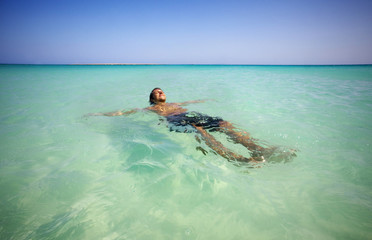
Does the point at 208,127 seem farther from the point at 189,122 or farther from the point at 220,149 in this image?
the point at 220,149

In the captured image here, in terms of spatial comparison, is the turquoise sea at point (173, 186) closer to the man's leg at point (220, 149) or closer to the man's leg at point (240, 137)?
the man's leg at point (220, 149)

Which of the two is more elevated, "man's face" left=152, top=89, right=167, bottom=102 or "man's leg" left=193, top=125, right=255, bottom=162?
"man's face" left=152, top=89, right=167, bottom=102

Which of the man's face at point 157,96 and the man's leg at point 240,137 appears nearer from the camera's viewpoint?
the man's leg at point 240,137

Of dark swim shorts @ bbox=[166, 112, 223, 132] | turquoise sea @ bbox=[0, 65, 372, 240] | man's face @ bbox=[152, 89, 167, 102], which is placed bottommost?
turquoise sea @ bbox=[0, 65, 372, 240]

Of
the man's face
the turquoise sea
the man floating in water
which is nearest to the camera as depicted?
the turquoise sea

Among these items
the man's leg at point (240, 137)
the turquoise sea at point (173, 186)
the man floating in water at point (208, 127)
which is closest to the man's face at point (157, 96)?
the man floating in water at point (208, 127)

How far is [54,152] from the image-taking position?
328 cm

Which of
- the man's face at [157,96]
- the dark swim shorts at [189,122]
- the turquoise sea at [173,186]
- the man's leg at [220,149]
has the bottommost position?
the turquoise sea at [173,186]

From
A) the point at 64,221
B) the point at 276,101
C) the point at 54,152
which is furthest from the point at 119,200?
the point at 276,101

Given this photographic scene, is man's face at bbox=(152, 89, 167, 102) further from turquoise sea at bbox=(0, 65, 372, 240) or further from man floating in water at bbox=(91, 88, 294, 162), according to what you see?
turquoise sea at bbox=(0, 65, 372, 240)

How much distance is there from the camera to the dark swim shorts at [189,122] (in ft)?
14.1

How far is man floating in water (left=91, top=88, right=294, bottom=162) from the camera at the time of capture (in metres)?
3.07

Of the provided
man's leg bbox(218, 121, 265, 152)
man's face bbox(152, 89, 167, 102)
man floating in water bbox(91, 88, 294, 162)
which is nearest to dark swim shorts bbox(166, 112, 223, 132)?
man floating in water bbox(91, 88, 294, 162)

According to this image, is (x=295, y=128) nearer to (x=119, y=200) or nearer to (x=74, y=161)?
(x=119, y=200)
